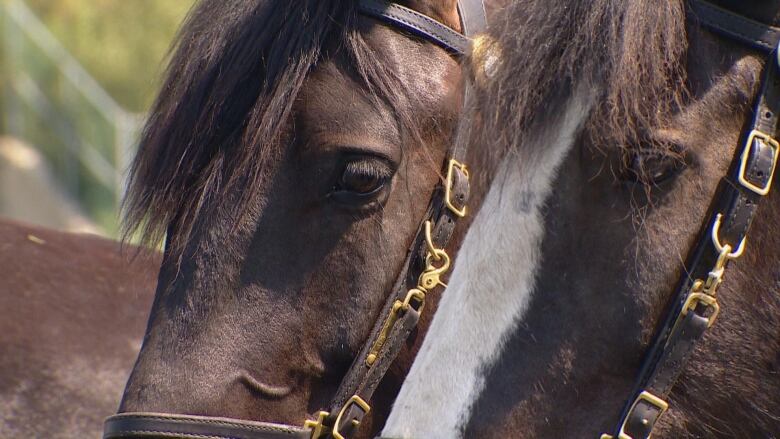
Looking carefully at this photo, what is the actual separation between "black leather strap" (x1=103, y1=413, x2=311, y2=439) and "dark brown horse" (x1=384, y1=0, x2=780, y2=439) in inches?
26.4

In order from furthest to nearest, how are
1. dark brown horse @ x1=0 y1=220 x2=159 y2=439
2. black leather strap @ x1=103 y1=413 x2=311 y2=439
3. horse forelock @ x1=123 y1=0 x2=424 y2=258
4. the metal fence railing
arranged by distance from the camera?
1. the metal fence railing
2. dark brown horse @ x1=0 y1=220 x2=159 y2=439
3. horse forelock @ x1=123 y1=0 x2=424 y2=258
4. black leather strap @ x1=103 y1=413 x2=311 y2=439

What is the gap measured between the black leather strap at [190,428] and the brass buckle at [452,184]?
2.22 feet

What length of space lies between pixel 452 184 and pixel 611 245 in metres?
0.71

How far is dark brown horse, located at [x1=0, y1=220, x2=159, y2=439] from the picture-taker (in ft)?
11.8

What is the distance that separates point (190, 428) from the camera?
2.59 metres

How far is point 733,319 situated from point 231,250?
1.20 m

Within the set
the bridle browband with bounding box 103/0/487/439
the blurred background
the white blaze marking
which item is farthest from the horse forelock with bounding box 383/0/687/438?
the blurred background

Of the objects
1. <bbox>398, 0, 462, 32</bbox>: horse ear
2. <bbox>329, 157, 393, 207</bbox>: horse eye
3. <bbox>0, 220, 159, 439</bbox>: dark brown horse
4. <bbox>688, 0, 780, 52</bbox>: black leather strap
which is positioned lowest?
<bbox>0, 220, 159, 439</bbox>: dark brown horse

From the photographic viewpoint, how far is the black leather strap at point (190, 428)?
2.56m

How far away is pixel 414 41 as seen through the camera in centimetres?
285

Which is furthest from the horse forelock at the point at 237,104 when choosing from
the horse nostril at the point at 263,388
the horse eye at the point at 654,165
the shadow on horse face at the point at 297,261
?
the horse eye at the point at 654,165

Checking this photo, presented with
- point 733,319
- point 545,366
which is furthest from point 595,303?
point 733,319

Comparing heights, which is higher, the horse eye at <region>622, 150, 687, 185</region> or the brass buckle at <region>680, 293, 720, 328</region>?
the horse eye at <region>622, 150, 687, 185</region>

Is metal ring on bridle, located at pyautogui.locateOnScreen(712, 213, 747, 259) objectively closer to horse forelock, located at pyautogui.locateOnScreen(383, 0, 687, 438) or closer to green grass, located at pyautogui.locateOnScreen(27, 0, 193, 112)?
horse forelock, located at pyautogui.locateOnScreen(383, 0, 687, 438)
